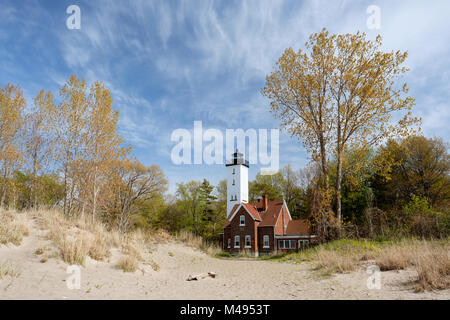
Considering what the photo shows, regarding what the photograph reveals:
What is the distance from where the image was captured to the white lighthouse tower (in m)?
43.5

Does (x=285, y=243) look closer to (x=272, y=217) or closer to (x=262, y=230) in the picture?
(x=262, y=230)

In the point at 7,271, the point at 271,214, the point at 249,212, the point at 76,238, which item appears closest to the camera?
the point at 7,271

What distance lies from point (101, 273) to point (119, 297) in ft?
8.34

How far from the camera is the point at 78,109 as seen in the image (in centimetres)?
1788

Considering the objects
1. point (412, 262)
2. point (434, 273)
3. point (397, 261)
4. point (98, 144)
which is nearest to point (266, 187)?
point (98, 144)

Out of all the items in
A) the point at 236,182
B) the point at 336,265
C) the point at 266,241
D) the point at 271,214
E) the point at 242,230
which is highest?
the point at 236,182

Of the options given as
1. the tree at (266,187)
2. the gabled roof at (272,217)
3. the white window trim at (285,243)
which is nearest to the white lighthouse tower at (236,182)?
the gabled roof at (272,217)

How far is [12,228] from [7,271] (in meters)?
3.70

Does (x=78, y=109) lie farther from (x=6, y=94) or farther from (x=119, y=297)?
(x=119, y=297)

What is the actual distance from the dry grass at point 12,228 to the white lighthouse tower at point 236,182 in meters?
33.4

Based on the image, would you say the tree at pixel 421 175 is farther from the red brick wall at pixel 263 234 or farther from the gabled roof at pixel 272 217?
the red brick wall at pixel 263 234

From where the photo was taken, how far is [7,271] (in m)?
7.16

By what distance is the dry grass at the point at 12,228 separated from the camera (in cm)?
948
